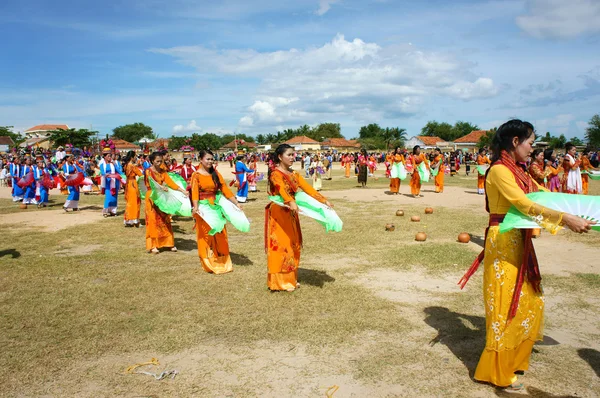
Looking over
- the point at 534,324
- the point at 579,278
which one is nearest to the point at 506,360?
the point at 534,324

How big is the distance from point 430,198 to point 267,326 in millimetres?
13765

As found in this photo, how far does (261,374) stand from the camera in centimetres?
411

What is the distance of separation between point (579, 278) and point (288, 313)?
465 centimetres

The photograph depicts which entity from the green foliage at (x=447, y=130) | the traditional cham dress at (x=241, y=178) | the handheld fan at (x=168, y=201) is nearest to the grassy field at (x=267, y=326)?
the handheld fan at (x=168, y=201)

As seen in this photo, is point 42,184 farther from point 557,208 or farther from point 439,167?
point 557,208

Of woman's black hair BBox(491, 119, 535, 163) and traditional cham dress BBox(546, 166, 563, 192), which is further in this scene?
traditional cham dress BBox(546, 166, 563, 192)

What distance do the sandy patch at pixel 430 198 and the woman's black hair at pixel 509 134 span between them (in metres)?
11.8

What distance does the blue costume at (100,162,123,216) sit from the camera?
14.0m

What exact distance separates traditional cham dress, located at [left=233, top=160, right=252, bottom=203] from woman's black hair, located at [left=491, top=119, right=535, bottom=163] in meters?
13.9

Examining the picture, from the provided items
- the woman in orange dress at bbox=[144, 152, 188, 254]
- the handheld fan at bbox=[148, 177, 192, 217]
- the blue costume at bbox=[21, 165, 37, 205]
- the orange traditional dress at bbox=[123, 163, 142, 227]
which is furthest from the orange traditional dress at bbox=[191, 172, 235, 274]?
the blue costume at bbox=[21, 165, 37, 205]

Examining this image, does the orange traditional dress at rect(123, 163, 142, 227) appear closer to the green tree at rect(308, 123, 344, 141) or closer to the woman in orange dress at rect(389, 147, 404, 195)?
the woman in orange dress at rect(389, 147, 404, 195)

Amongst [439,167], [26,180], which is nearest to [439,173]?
[439,167]

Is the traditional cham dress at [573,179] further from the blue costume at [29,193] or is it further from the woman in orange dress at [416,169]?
the blue costume at [29,193]

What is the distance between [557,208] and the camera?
3.39 metres
